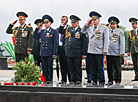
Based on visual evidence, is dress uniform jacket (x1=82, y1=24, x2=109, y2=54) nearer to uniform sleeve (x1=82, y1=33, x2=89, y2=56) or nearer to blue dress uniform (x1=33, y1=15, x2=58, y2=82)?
uniform sleeve (x1=82, y1=33, x2=89, y2=56)

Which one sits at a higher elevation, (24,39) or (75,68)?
(24,39)

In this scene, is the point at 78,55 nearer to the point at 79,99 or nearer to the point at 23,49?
the point at 23,49

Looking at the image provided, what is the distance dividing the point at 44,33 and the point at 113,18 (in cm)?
172

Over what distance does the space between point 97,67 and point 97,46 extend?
0.47m

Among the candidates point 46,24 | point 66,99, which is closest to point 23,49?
point 46,24

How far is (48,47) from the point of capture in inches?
254

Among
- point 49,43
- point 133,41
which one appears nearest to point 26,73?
point 49,43

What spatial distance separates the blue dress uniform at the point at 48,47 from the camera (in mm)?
6430

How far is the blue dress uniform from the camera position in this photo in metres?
6.43

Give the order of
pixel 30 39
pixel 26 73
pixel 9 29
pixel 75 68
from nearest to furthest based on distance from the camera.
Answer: pixel 26 73 < pixel 75 68 < pixel 30 39 < pixel 9 29

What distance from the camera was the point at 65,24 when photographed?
6340 mm

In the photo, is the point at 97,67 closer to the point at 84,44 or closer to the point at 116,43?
the point at 84,44

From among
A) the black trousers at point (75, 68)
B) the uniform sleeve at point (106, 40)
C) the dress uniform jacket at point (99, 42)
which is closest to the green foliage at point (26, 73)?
the black trousers at point (75, 68)

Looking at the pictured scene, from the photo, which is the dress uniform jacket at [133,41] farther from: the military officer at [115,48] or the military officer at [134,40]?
the military officer at [115,48]
